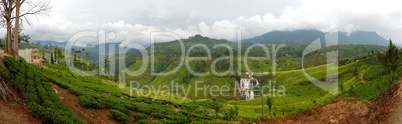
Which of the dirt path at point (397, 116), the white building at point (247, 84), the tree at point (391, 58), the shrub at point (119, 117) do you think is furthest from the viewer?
the white building at point (247, 84)

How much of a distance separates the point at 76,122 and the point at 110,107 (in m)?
7.62

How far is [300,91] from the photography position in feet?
367

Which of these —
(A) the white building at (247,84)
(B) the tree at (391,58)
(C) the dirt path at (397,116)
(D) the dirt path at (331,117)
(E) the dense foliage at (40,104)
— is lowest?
(A) the white building at (247,84)

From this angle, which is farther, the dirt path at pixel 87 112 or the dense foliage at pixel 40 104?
the dirt path at pixel 87 112

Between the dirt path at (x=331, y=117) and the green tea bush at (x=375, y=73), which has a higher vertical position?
the green tea bush at (x=375, y=73)

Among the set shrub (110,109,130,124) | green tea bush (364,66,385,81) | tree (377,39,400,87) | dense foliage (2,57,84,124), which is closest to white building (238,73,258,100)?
green tea bush (364,66,385,81)

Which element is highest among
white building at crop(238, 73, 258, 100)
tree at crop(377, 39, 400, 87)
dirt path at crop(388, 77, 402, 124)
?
tree at crop(377, 39, 400, 87)

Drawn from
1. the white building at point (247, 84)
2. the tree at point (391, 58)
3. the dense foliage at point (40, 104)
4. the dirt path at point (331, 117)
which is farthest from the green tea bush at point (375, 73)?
the white building at point (247, 84)

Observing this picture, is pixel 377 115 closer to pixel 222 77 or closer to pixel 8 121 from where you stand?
pixel 8 121

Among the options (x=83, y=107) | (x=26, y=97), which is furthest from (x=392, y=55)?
(x=26, y=97)

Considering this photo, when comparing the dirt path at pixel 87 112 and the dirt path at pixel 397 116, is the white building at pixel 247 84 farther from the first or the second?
the dirt path at pixel 87 112

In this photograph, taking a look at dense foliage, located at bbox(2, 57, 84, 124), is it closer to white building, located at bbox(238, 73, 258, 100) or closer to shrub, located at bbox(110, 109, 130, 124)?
shrub, located at bbox(110, 109, 130, 124)

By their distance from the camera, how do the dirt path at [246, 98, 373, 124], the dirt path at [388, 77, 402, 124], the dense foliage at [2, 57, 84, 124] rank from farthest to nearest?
the dirt path at [246, 98, 373, 124] < the dirt path at [388, 77, 402, 124] < the dense foliage at [2, 57, 84, 124]

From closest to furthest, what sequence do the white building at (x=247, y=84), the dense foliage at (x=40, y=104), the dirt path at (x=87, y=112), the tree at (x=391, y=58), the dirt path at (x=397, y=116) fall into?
the dense foliage at (x=40, y=104), the dirt path at (x=397, y=116), the dirt path at (x=87, y=112), the tree at (x=391, y=58), the white building at (x=247, y=84)
